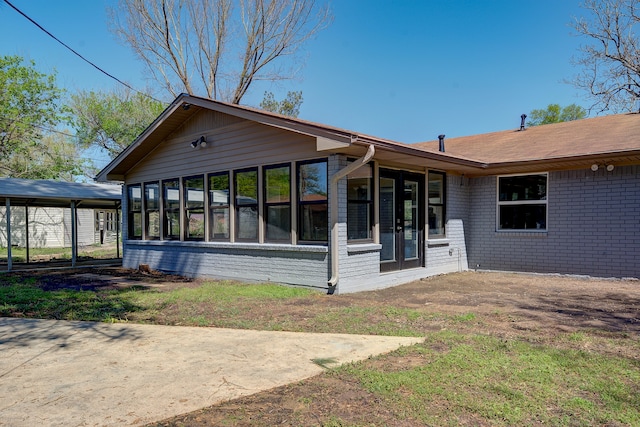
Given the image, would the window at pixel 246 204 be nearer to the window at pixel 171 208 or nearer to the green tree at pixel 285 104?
the window at pixel 171 208

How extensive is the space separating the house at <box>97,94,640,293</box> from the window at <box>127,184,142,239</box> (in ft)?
0.78

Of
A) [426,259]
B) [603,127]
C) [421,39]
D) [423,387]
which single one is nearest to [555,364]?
[423,387]

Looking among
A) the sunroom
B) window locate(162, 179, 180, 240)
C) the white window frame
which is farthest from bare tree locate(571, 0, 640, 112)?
window locate(162, 179, 180, 240)

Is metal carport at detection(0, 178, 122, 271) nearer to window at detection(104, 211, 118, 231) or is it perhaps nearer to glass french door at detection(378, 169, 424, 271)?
glass french door at detection(378, 169, 424, 271)

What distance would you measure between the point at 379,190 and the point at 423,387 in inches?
205

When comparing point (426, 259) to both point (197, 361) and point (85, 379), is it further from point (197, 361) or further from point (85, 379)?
point (85, 379)

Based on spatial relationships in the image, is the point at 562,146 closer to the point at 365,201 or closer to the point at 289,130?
the point at 365,201

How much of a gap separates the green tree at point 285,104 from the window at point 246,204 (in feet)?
54.3

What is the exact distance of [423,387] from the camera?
10.3 ft

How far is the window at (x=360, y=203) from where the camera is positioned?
7.52 meters

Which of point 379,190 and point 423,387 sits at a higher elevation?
point 379,190

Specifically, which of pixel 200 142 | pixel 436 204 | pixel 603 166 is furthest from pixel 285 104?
pixel 603 166

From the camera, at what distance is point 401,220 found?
868 cm

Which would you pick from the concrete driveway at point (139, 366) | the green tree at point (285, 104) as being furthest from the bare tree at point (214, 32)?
the concrete driveway at point (139, 366)
